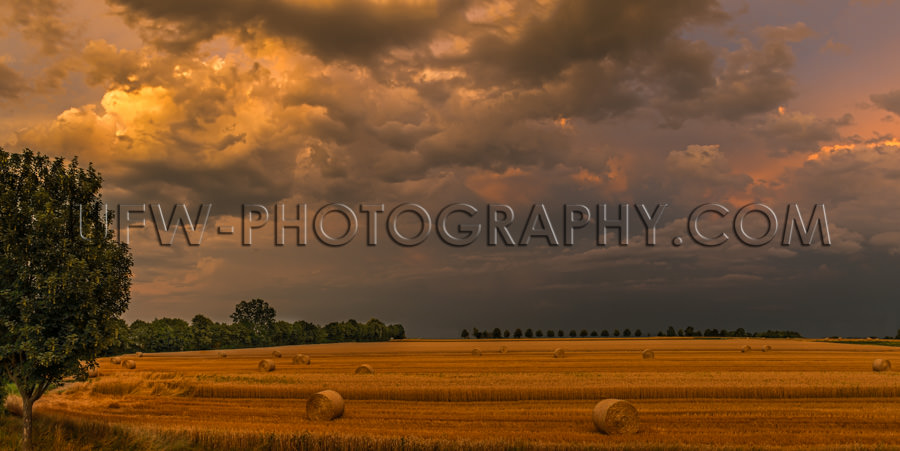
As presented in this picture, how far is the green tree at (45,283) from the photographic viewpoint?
62.5ft

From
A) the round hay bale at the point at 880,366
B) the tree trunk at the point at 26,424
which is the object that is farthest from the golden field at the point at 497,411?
the round hay bale at the point at 880,366

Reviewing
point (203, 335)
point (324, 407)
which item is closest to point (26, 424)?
point (324, 407)

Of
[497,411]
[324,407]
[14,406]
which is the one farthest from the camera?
[14,406]

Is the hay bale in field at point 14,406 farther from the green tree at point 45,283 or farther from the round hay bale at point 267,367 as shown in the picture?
the round hay bale at point 267,367

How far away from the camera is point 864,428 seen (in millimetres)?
20656

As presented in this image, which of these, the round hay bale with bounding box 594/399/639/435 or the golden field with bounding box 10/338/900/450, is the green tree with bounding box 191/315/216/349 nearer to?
the golden field with bounding box 10/338/900/450

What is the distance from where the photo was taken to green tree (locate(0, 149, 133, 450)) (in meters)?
19.0

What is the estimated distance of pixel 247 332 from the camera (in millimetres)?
135000

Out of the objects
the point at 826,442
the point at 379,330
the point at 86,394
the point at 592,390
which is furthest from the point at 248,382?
the point at 379,330

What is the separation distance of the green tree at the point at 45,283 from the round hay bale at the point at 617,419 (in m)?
16.5

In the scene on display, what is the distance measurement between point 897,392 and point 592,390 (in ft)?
44.4

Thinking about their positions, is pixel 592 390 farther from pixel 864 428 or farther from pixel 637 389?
pixel 864 428

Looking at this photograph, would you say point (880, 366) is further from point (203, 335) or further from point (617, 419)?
point (203, 335)

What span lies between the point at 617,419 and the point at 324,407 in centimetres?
1083
